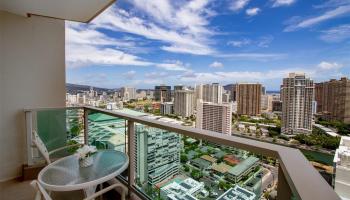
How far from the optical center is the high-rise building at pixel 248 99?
19.9 feet

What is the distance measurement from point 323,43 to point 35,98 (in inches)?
541

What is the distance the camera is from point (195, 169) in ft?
6.22

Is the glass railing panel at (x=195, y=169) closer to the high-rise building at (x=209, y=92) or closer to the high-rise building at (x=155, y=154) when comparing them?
the high-rise building at (x=155, y=154)

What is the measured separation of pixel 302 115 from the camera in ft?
14.0

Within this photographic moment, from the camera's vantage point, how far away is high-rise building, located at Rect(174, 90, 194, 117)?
6506 mm

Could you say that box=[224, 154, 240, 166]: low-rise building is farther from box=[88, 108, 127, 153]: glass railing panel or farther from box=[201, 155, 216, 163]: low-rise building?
box=[88, 108, 127, 153]: glass railing panel

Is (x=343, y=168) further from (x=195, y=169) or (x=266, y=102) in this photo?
(x=266, y=102)

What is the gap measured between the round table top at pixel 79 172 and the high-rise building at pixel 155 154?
1.02ft

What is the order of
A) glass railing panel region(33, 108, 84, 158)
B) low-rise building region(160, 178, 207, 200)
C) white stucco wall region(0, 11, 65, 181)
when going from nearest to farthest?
low-rise building region(160, 178, 207, 200) < white stucco wall region(0, 11, 65, 181) < glass railing panel region(33, 108, 84, 158)

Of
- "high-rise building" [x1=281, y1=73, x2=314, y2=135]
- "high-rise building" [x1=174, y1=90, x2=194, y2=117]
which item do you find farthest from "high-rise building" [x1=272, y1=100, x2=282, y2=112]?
"high-rise building" [x1=174, y1=90, x2=194, y2=117]

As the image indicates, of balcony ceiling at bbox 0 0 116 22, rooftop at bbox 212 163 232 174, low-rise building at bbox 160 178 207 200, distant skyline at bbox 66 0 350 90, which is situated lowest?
low-rise building at bbox 160 178 207 200

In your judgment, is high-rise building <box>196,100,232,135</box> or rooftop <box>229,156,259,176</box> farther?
high-rise building <box>196,100,232,135</box>

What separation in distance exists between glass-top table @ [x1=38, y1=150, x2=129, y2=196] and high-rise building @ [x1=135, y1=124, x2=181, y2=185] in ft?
1.02

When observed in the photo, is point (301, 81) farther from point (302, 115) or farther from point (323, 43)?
point (323, 43)
